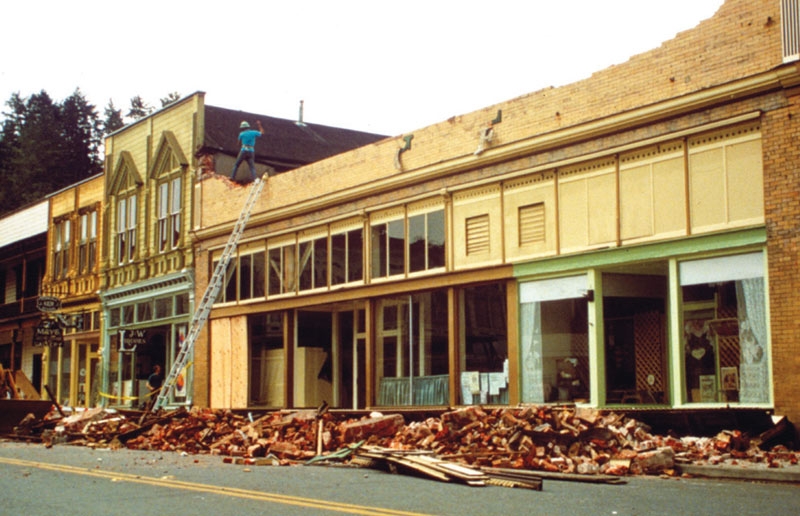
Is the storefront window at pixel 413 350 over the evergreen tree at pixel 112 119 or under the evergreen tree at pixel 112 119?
under

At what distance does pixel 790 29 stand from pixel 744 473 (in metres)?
7.21

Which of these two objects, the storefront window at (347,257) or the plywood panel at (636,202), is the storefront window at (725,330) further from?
the storefront window at (347,257)

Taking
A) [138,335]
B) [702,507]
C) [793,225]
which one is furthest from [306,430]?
[138,335]

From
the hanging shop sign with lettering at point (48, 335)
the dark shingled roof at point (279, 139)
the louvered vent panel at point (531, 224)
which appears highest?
the dark shingled roof at point (279, 139)

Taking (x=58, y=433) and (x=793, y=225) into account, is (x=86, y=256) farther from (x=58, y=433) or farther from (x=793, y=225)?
(x=793, y=225)

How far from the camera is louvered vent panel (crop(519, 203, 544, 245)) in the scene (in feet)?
67.6

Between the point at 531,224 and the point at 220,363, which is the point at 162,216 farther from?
the point at 531,224

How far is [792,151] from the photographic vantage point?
1631cm

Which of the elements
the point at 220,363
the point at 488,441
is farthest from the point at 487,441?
the point at 220,363

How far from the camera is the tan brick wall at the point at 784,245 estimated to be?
52.5 feet

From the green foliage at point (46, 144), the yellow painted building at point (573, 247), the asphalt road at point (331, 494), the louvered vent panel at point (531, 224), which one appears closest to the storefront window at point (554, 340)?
the yellow painted building at point (573, 247)

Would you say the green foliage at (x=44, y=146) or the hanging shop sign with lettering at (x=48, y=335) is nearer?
the hanging shop sign with lettering at (x=48, y=335)

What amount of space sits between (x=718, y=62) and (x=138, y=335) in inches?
868

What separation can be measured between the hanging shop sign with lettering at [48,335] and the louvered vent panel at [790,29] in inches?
1129
